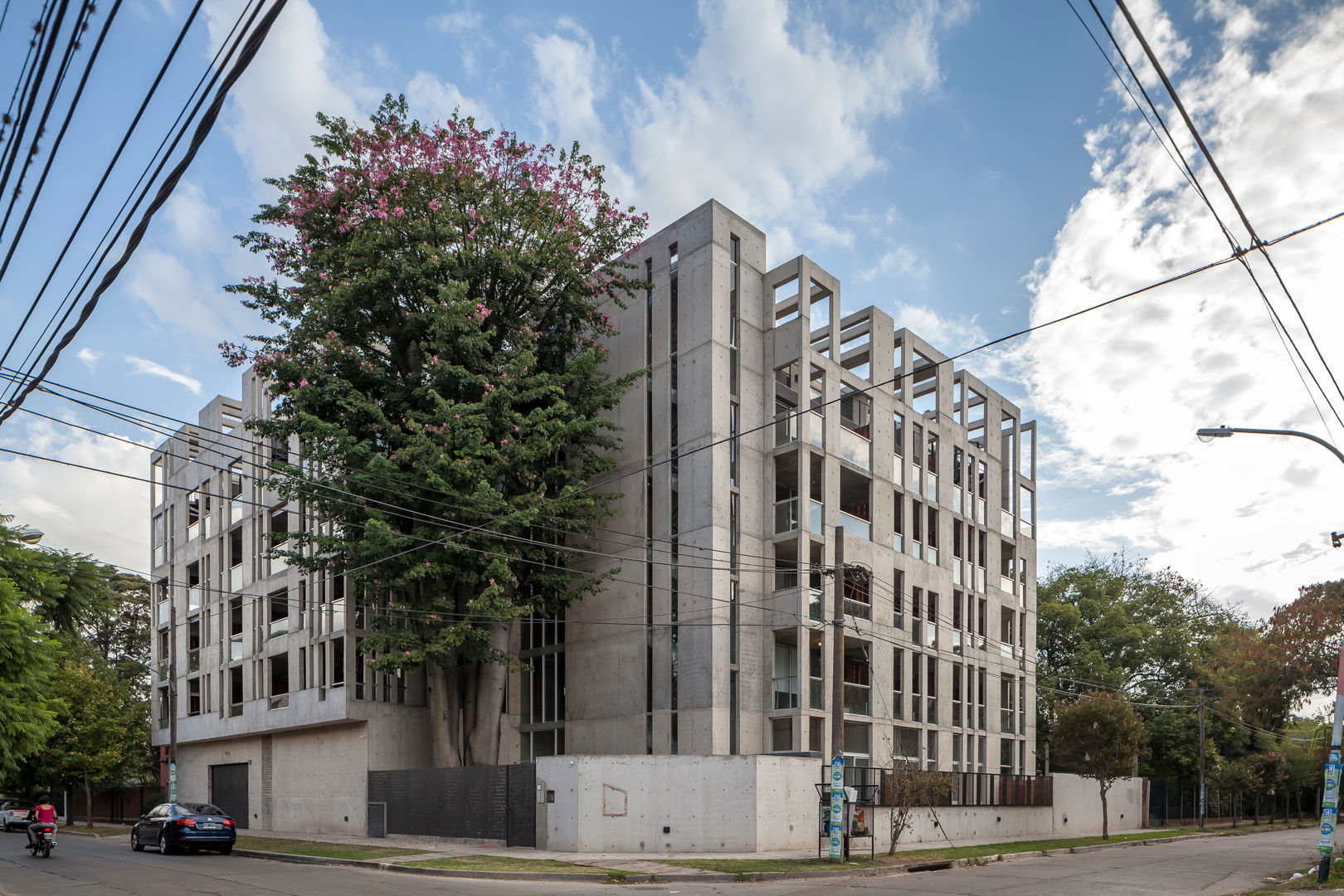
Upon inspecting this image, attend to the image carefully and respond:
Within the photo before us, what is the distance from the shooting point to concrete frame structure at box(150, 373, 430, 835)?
3341 cm

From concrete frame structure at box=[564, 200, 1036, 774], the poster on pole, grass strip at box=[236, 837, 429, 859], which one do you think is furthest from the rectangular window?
grass strip at box=[236, 837, 429, 859]

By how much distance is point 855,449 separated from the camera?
33.6 m

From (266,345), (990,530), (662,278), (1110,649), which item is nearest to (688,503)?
(662,278)

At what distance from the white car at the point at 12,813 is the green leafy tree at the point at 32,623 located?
2467 centimetres

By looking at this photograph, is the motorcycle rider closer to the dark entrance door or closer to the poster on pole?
the dark entrance door

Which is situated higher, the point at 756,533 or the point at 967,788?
the point at 756,533

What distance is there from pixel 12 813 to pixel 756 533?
37.2 m

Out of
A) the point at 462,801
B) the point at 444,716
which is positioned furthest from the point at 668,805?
the point at 444,716

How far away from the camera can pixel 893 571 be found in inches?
1366

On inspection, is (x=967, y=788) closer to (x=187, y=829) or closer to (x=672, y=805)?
(x=672, y=805)

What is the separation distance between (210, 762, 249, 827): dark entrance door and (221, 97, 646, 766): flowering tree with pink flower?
13182 millimetres

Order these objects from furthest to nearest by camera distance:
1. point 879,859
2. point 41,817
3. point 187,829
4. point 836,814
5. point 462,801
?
point 462,801 → point 187,829 → point 41,817 → point 879,859 → point 836,814

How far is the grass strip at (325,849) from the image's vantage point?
24266 mm

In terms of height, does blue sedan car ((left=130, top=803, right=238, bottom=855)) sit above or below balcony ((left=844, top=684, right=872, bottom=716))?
below
